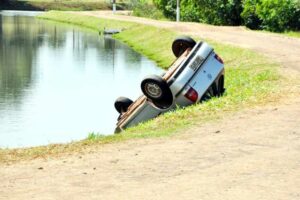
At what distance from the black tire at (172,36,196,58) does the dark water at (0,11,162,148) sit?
8.62ft

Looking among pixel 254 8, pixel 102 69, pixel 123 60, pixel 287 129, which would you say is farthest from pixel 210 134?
pixel 254 8

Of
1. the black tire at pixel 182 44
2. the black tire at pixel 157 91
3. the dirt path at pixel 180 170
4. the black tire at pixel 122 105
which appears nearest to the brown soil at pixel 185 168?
the dirt path at pixel 180 170

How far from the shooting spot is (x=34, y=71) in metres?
28.8

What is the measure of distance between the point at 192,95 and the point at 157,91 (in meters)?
0.89

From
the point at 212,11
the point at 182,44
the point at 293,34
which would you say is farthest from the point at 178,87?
the point at 212,11

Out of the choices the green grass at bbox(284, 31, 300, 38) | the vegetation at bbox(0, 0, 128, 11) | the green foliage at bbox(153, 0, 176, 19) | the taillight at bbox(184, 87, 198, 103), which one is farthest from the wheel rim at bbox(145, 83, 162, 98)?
the vegetation at bbox(0, 0, 128, 11)

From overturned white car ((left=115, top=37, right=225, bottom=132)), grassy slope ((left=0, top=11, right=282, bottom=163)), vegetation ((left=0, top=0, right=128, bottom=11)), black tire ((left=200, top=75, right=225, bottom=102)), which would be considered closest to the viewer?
grassy slope ((left=0, top=11, right=282, bottom=163))

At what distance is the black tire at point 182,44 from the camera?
60.8 ft

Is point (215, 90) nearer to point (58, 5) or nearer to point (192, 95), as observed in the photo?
point (192, 95)

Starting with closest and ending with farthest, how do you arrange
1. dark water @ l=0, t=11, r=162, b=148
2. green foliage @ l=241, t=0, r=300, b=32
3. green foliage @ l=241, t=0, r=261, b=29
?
dark water @ l=0, t=11, r=162, b=148
green foliage @ l=241, t=0, r=300, b=32
green foliage @ l=241, t=0, r=261, b=29

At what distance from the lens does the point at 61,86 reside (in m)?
24.0

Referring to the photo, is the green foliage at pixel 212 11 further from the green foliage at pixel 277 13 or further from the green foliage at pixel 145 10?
the green foliage at pixel 145 10

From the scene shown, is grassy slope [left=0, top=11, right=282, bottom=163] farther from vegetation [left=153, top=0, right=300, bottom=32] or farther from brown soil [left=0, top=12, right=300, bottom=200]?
vegetation [left=153, top=0, right=300, bottom=32]

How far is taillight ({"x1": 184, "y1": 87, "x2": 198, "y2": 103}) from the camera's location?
48.5 ft
